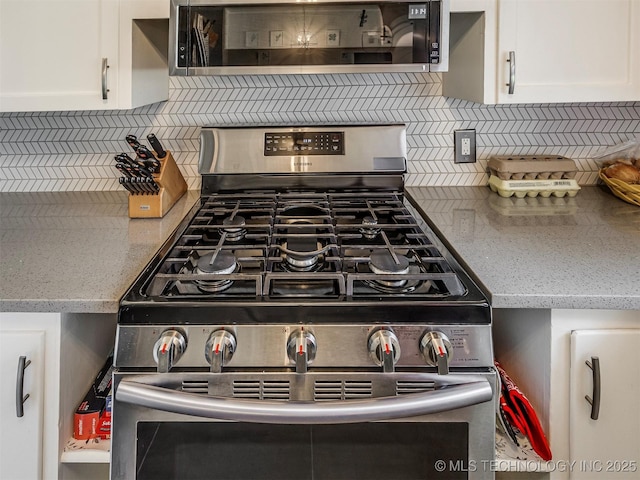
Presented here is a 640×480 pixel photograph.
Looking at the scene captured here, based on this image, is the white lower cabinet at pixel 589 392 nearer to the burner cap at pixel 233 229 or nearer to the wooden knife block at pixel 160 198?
the burner cap at pixel 233 229

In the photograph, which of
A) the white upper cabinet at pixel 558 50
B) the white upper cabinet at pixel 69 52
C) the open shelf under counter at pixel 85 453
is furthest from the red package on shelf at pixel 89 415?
the white upper cabinet at pixel 558 50

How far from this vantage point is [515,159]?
178 cm

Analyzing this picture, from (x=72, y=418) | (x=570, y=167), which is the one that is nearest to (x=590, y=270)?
(x=570, y=167)

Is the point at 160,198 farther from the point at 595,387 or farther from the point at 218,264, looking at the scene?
the point at 595,387

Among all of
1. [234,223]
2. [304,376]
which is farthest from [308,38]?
[304,376]

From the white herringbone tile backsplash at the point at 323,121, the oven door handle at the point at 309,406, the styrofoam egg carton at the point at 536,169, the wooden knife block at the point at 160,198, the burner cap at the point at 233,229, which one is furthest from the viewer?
the white herringbone tile backsplash at the point at 323,121

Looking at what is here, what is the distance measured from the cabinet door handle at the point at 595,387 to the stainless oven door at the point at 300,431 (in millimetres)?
206

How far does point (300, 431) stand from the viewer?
1.02 meters

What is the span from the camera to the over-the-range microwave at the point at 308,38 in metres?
1.45

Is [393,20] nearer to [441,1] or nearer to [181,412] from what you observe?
[441,1]

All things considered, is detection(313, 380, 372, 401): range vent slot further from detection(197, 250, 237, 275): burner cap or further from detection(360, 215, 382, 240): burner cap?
detection(360, 215, 382, 240): burner cap

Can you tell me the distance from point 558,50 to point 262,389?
4.05 ft

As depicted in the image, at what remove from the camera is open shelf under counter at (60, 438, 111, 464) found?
110cm

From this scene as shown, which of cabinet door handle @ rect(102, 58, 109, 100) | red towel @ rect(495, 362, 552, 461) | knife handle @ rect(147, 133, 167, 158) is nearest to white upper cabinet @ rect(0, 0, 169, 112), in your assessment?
cabinet door handle @ rect(102, 58, 109, 100)
